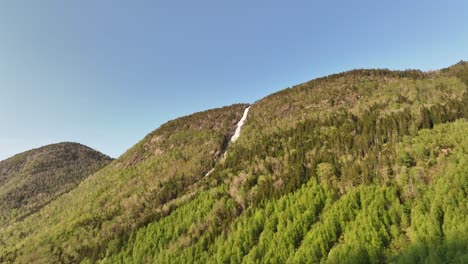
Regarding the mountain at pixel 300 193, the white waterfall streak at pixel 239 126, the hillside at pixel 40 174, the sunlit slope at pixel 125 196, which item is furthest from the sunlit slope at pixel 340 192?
the hillside at pixel 40 174

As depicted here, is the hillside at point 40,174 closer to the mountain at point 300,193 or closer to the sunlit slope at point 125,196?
the sunlit slope at point 125,196

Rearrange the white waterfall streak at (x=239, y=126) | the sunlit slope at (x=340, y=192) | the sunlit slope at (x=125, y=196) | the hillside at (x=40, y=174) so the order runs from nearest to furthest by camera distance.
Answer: the sunlit slope at (x=340, y=192) → the sunlit slope at (x=125, y=196) → the white waterfall streak at (x=239, y=126) → the hillside at (x=40, y=174)

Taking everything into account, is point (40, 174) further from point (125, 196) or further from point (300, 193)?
point (300, 193)

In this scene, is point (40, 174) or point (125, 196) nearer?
point (125, 196)

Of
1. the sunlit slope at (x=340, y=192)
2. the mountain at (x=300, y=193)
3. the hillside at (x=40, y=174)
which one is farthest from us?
the hillside at (x=40, y=174)

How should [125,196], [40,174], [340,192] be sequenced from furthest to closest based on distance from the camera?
[40,174] → [125,196] → [340,192]

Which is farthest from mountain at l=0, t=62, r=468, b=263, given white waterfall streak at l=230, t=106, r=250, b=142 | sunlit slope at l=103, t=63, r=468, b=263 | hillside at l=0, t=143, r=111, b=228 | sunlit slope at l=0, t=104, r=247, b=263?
hillside at l=0, t=143, r=111, b=228

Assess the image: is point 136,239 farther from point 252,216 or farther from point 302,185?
point 302,185

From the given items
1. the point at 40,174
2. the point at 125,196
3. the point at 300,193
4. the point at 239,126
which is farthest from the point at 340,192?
the point at 40,174
